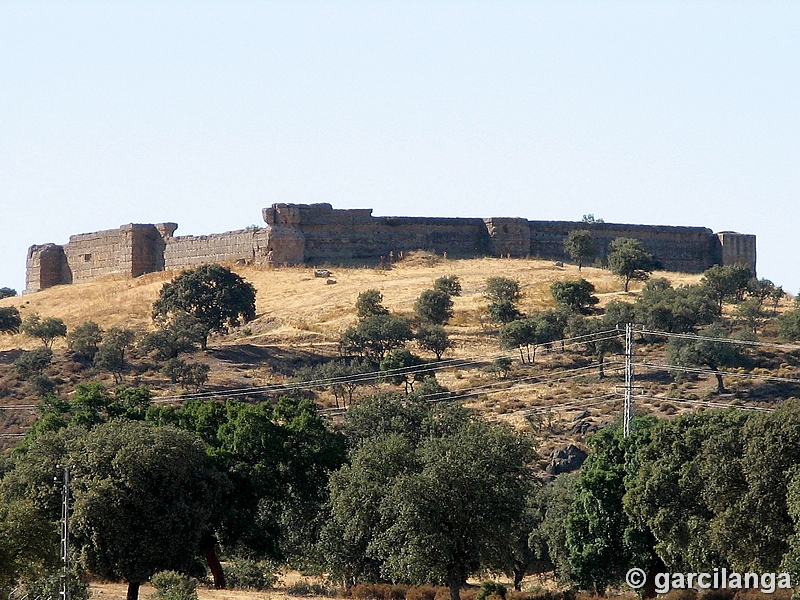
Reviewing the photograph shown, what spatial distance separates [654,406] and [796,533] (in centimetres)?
2444

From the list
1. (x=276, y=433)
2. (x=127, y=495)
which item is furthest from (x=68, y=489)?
(x=276, y=433)

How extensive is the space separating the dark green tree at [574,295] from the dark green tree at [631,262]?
4019mm

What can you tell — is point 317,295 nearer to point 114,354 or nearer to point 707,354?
point 114,354

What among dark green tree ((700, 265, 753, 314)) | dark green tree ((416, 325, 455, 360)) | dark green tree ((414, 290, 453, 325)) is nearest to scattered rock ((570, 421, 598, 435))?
dark green tree ((416, 325, 455, 360))

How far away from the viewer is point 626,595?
35281mm

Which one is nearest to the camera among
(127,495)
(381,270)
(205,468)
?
(127,495)

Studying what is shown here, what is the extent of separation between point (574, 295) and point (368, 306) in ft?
27.1

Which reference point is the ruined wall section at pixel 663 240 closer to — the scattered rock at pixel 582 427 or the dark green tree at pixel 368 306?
the dark green tree at pixel 368 306

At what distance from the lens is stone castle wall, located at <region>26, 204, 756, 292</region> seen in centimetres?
7369

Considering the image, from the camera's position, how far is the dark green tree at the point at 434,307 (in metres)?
62.6

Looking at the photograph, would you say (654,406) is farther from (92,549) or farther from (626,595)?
(92,549)

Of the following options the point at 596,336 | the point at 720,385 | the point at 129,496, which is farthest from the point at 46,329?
the point at 129,496

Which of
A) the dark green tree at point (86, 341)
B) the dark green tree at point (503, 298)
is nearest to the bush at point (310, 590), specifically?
the dark green tree at point (86, 341)

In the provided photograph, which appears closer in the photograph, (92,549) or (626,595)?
(92,549)
